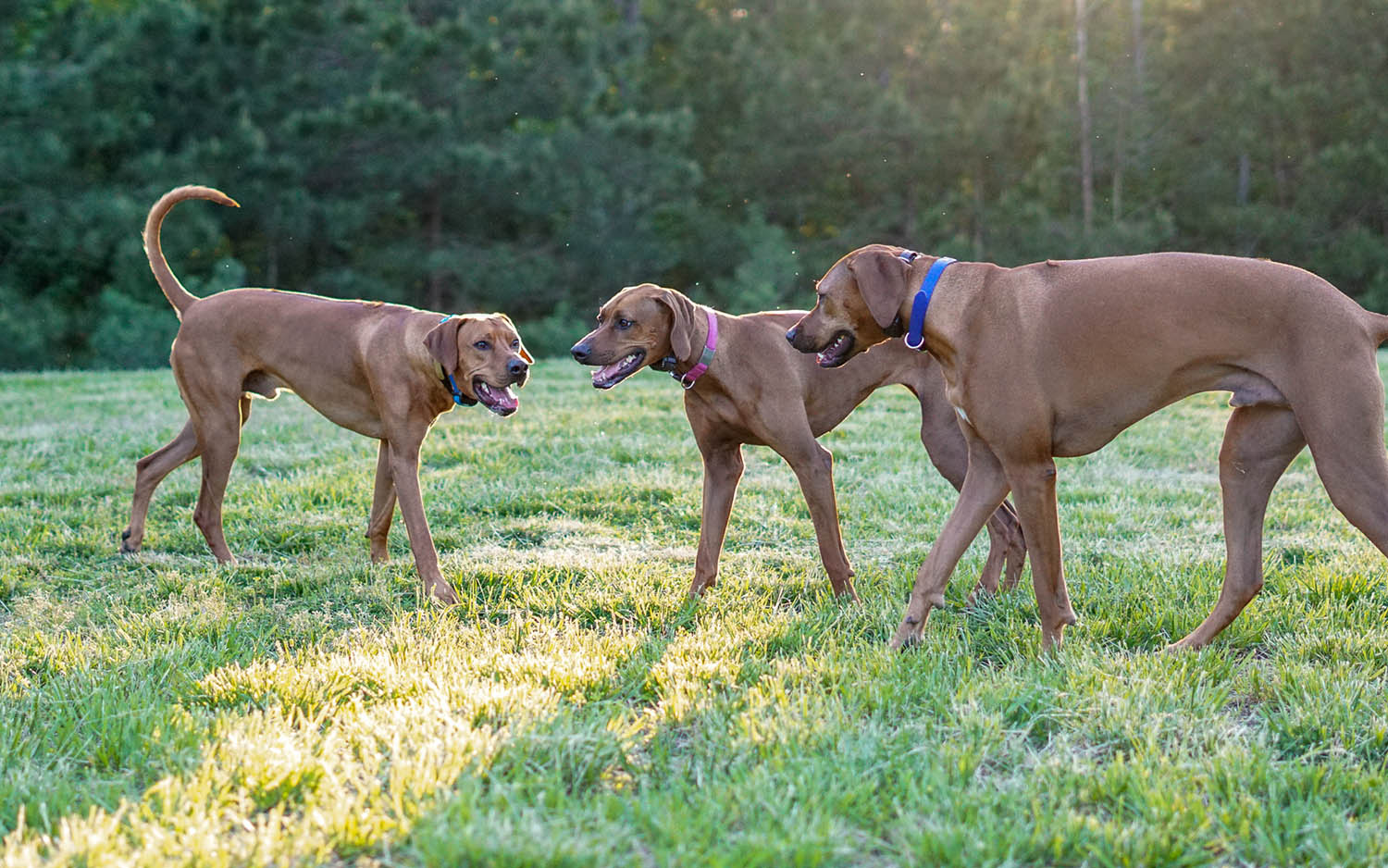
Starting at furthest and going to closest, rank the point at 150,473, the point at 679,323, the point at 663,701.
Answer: the point at 150,473
the point at 679,323
the point at 663,701

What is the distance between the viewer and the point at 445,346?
201 inches

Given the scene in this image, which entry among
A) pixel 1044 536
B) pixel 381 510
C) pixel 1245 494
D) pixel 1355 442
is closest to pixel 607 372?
pixel 381 510

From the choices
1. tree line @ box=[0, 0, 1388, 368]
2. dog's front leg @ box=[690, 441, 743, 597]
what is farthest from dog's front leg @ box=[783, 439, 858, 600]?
tree line @ box=[0, 0, 1388, 368]

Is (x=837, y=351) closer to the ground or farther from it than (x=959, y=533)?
farther from it

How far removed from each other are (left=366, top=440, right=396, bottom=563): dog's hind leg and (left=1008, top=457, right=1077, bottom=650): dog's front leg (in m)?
3.11

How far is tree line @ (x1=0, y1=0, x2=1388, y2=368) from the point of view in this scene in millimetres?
20203

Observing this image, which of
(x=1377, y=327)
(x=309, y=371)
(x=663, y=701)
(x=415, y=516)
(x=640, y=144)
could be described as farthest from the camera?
(x=640, y=144)

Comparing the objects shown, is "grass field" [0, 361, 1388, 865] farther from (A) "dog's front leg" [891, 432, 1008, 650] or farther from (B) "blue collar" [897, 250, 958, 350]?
(B) "blue collar" [897, 250, 958, 350]

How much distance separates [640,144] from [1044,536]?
20.5 meters

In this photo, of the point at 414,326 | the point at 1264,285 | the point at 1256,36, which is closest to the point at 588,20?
the point at 1256,36

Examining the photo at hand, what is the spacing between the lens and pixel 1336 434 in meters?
3.44

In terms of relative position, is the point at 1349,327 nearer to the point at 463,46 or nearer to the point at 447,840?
the point at 447,840

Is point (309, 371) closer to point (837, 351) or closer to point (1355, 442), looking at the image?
point (837, 351)

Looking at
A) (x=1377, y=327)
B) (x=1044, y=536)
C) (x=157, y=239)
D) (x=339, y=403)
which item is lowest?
(x=1044, y=536)
